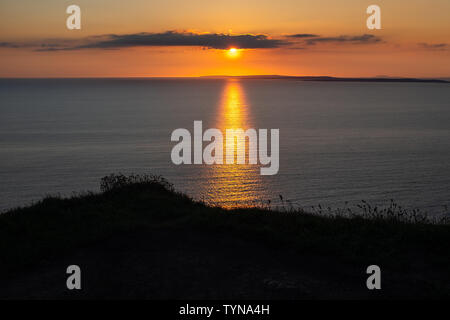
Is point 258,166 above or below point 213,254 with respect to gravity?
above

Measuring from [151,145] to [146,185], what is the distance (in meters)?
74.8

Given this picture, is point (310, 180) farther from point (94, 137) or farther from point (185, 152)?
point (94, 137)

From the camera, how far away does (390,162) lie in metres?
74.8

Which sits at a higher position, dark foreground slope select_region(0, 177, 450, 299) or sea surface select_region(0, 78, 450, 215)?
sea surface select_region(0, 78, 450, 215)

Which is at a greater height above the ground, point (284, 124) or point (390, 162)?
point (284, 124)

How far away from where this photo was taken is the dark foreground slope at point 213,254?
412 inches

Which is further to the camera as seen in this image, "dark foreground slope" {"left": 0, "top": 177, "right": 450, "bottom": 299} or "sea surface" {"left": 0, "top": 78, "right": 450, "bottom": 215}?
"sea surface" {"left": 0, "top": 78, "right": 450, "bottom": 215}

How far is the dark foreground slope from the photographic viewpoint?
34.3 feet

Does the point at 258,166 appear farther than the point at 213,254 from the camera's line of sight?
Yes

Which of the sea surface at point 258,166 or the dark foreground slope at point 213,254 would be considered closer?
the dark foreground slope at point 213,254

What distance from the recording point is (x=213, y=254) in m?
12.4

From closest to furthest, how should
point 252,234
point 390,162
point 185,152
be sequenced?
point 252,234 < point 390,162 < point 185,152

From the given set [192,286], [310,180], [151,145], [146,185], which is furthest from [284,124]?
[192,286]

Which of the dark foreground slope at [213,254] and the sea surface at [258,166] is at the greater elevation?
the sea surface at [258,166]
